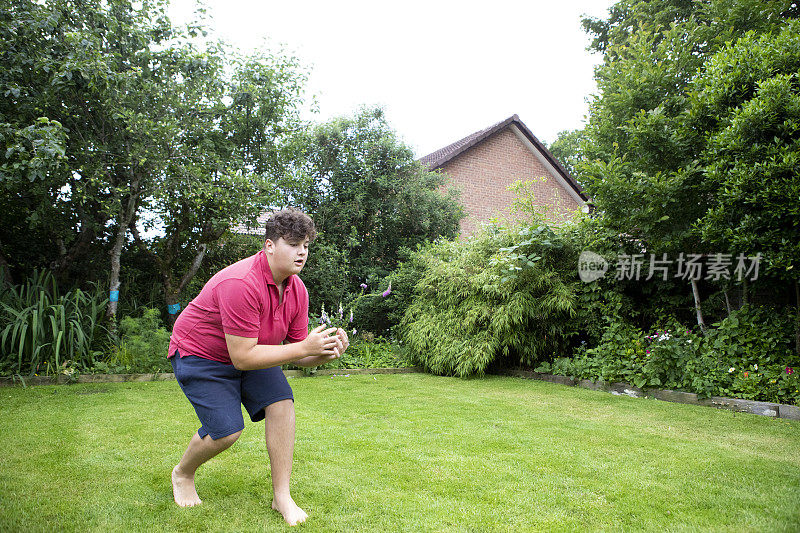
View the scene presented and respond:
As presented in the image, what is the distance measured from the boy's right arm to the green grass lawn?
820 millimetres

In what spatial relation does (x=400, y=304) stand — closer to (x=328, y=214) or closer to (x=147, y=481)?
(x=328, y=214)

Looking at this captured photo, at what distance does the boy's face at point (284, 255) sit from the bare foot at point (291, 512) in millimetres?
1166

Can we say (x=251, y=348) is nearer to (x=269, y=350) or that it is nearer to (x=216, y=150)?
(x=269, y=350)

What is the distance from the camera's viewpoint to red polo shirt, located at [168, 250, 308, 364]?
233 centimetres

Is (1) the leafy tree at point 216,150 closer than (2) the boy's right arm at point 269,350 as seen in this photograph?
No

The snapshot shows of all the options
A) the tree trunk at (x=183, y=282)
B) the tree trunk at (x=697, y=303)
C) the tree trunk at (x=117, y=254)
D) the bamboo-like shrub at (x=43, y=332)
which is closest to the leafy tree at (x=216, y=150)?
the tree trunk at (x=183, y=282)

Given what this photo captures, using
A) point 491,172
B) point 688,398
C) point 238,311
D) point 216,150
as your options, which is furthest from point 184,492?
point 491,172

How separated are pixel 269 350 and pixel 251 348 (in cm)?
8

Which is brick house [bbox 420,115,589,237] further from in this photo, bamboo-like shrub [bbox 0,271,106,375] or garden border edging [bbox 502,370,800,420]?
bamboo-like shrub [bbox 0,271,106,375]

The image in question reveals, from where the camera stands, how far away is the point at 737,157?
5.51m

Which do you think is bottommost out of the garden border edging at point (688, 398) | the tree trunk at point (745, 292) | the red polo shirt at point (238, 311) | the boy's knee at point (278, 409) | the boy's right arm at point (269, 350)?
the garden border edging at point (688, 398)

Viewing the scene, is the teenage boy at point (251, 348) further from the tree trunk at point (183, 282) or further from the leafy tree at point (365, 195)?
the leafy tree at point (365, 195)

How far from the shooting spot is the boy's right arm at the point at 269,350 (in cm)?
227

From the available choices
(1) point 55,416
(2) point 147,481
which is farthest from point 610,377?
(1) point 55,416
